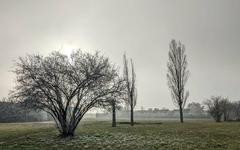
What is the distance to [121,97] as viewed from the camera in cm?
3228

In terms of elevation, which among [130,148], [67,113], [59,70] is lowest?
[130,148]

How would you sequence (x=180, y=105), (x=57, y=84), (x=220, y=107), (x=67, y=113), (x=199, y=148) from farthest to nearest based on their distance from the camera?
(x=220, y=107), (x=180, y=105), (x=67, y=113), (x=57, y=84), (x=199, y=148)

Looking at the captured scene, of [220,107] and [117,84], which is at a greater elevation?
[117,84]

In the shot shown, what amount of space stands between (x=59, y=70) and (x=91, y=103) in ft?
16.7

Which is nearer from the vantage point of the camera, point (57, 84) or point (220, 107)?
point (57, 84)

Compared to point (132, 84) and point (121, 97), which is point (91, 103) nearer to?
point (121, 97)

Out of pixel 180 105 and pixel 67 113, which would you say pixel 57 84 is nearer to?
pixel 67 113

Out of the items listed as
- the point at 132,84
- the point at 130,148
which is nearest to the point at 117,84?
the point at 130,148

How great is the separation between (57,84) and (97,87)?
443 cm

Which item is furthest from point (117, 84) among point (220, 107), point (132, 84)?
point (220, 107)

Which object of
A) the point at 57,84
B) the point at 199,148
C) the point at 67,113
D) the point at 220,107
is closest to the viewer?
the point at 199,148

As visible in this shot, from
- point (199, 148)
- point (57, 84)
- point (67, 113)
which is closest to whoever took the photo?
point (199, 148)

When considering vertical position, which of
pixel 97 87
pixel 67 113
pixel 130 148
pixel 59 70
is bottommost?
pixel 130 148

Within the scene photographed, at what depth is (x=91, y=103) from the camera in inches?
1179
